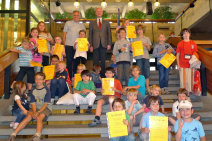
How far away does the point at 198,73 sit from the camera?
4344 mm

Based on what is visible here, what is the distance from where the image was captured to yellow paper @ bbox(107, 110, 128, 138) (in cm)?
282

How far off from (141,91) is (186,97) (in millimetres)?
814

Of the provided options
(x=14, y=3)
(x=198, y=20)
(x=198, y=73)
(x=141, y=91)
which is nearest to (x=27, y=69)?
(x=141, y=91)

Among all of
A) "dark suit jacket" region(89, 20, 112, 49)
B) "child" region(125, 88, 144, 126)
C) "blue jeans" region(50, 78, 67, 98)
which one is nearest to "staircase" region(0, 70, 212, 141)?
"child" region(125, 88, 144, 126)

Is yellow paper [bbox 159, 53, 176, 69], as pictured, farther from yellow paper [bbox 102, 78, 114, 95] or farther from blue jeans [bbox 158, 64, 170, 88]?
yellow paper [bbox 102, 78, 114, 95]

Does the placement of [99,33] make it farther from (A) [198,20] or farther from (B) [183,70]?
(A) [198,20]

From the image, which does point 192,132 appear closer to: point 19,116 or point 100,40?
point 19,116

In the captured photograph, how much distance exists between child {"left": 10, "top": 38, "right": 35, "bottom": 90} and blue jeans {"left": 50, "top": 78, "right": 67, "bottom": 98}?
0.55 m

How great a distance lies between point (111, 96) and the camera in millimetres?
3881

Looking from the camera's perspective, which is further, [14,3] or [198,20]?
[198,20]

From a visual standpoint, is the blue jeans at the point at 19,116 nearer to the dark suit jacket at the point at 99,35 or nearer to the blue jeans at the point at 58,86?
the blue jeans at the point at 58,86

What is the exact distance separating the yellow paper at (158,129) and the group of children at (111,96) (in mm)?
108

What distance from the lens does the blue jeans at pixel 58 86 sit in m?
4.11

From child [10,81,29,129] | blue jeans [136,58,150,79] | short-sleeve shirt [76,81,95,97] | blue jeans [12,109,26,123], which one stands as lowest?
blue jeans [12,109,26,123]
